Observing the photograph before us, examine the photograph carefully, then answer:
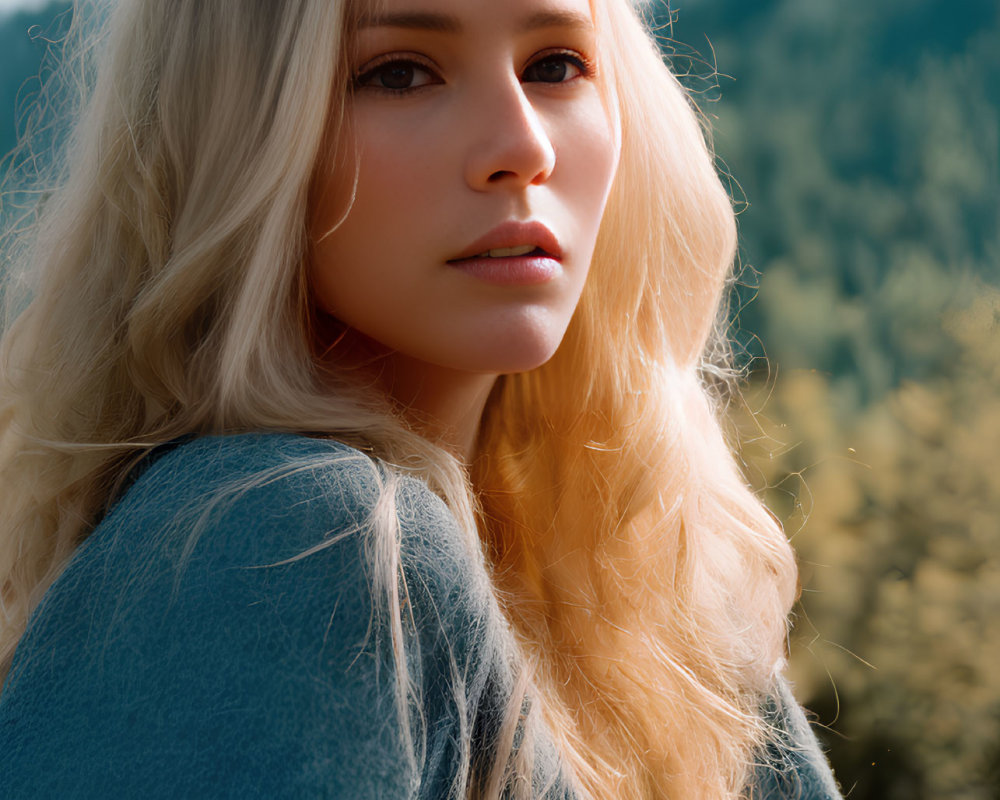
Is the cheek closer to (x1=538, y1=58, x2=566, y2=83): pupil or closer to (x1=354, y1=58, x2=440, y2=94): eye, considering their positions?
(x1=538, y1=58, x2=566, y2=83): pupil

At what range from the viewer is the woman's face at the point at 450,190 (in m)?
1.03

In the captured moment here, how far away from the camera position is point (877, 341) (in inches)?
107

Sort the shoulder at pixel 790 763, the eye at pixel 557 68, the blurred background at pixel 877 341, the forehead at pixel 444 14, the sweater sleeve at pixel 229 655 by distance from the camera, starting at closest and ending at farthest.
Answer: the sweater sleeve at pixel 229 655 < the forehead at pixel 444 14 < the eye at pixel 557 68 < the shoulder at pixel 790 763 < the blurred background at pixel 877 341

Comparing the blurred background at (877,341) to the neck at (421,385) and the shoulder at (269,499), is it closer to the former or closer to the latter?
the neck at (421,385)

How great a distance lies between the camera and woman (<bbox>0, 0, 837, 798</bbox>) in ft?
2.57

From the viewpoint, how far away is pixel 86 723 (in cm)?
79

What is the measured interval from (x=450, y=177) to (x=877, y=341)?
1986mm

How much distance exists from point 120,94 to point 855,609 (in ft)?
7.13

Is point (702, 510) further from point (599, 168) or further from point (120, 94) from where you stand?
point (120, 94)

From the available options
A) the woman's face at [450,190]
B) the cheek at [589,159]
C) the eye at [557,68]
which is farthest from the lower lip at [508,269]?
the eye at [557,68]

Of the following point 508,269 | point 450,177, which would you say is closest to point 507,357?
point 508,269

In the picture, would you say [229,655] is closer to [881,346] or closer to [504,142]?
[504,142]

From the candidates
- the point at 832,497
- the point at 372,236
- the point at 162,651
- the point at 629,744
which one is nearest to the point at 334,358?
the point at 372,236

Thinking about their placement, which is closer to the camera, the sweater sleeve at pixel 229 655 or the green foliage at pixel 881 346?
the sweater sleeve at pixel 229 655
